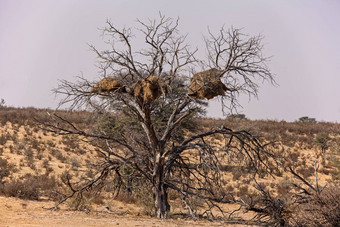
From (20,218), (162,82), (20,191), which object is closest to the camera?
(20,218)

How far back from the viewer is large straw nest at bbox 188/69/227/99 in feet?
32.3

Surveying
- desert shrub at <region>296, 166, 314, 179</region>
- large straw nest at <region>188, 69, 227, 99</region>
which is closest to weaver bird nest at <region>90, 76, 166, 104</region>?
large straw nest at <region>188, 69, 227, 99</region>

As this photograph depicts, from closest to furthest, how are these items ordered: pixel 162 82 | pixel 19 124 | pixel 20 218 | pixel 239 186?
pixel 20 218
pixel 162 82
pixel 239 186
pixel 19 124

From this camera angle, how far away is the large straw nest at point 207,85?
986cm

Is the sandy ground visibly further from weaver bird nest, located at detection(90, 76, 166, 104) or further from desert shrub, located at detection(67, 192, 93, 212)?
weaver bird nest, located at detection(90, 76, 166, 104)

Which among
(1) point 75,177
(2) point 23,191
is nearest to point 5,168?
(1) point 75,177

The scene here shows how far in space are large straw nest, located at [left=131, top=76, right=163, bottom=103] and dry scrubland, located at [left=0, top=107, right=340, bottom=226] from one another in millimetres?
1839

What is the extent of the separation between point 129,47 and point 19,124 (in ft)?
71.9

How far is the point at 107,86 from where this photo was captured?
10227 mm

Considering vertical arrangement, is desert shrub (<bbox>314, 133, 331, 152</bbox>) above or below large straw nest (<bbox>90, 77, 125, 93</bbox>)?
above

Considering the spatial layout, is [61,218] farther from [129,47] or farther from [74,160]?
[74,160]

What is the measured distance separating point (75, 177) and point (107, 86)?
1043cm

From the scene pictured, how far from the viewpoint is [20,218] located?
362 inches

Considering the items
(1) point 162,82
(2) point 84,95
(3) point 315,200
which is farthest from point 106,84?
(3) point 315,200
